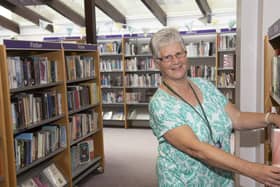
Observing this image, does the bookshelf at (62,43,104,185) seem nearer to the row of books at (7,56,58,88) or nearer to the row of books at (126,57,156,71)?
the row of books at (7,56,58,88)

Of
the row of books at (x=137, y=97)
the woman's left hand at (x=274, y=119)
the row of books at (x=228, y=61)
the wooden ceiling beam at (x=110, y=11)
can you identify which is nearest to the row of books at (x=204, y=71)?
the row of books at (x=228, y=61)

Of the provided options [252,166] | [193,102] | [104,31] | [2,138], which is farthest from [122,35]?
[252,166]

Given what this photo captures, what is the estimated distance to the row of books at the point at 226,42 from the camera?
6059 millimetres

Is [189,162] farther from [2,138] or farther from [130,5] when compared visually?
[130,5]

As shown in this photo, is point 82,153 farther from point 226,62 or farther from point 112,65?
point 226,62

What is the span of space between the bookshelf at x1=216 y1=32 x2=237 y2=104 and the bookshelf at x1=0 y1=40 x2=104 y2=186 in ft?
10.8

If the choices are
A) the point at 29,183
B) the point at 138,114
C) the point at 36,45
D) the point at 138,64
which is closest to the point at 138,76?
the point at 138,64

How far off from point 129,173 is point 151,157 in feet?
2.32

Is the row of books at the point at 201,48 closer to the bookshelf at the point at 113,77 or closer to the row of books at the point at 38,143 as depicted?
the bookshelf at the point at 113,77

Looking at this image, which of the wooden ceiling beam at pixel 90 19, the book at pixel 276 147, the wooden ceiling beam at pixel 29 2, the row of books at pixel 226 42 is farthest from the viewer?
the wooden ceiling beam at pixel 29 2

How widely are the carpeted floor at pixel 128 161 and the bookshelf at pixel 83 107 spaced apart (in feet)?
0.69

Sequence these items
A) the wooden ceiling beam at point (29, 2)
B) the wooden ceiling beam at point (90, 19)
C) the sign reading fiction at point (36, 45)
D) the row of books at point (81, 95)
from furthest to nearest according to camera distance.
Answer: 1. the wooden ceiling beam at point (29, 2)
2. the wooden ceiling beam at point (90, 19)
3. the row of books at point (81, 95)
4. the sign reading fiction at point (36, 45)

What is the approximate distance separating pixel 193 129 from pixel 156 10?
549 centimetres

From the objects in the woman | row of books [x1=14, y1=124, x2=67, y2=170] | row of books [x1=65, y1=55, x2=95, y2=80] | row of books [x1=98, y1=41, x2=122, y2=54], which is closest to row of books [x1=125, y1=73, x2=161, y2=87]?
row of books [x1=98, y1=41, x2=122, y2=54]
